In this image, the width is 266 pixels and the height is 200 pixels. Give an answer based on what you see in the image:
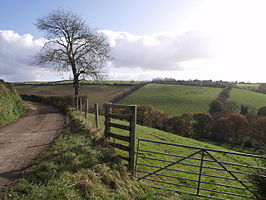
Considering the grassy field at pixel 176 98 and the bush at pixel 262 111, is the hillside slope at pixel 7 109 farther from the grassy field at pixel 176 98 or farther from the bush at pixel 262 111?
the bush at pixel 262 111

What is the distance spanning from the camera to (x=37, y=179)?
5184 mm

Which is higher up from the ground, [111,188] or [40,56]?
[40,56]

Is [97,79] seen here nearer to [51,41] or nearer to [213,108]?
[51,41]

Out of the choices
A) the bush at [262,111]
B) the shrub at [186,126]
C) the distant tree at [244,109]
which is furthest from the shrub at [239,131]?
the distant tree at [244,109]

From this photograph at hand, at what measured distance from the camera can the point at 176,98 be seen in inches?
2808

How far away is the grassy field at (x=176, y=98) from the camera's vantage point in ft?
208

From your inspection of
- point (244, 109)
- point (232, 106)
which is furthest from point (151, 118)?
point (244, 109)

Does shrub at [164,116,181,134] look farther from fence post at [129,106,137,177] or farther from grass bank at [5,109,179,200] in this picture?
fence post at [129,106,137,177]

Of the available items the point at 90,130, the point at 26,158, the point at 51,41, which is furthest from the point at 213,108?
the point at 26,158

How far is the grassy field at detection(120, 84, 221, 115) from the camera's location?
208ft

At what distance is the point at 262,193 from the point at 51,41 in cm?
2752

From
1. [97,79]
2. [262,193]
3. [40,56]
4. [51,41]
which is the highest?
Answer: [51,41]

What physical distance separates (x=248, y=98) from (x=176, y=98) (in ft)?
81.8

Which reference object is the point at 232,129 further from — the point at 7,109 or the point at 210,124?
the point at 7,109
